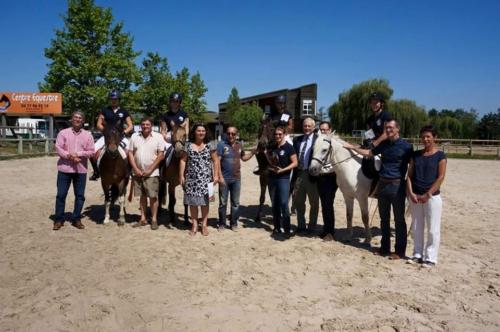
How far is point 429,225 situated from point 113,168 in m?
5.45

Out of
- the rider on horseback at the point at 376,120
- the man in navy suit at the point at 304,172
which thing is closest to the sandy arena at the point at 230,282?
the man in navy suit at the point at 304,172

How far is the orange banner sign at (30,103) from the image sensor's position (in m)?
24.7

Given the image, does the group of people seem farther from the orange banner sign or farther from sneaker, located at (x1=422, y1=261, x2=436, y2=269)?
the orange banner sign

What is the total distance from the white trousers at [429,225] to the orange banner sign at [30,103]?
25.0m

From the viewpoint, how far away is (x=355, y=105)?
3906cm

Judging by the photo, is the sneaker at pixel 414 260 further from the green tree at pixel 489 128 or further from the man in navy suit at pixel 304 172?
the green tree at pixel 489 128

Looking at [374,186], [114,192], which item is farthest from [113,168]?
[374,186]

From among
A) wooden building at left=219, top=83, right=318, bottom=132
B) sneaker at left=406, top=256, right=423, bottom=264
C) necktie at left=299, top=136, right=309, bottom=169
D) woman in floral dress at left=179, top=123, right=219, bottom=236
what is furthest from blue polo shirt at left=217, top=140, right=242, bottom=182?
wooden building at left=219, top=83, right=318, bottom=132

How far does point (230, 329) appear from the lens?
3438 mm

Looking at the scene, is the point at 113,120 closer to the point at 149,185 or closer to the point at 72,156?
the point at 72,156

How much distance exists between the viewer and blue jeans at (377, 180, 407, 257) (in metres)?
5.22

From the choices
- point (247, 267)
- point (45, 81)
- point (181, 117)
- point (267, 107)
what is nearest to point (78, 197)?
point (181, 117)

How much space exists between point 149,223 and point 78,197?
1.40 m

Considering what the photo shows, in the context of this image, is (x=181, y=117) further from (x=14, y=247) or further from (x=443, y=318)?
(x=443, y=318)
